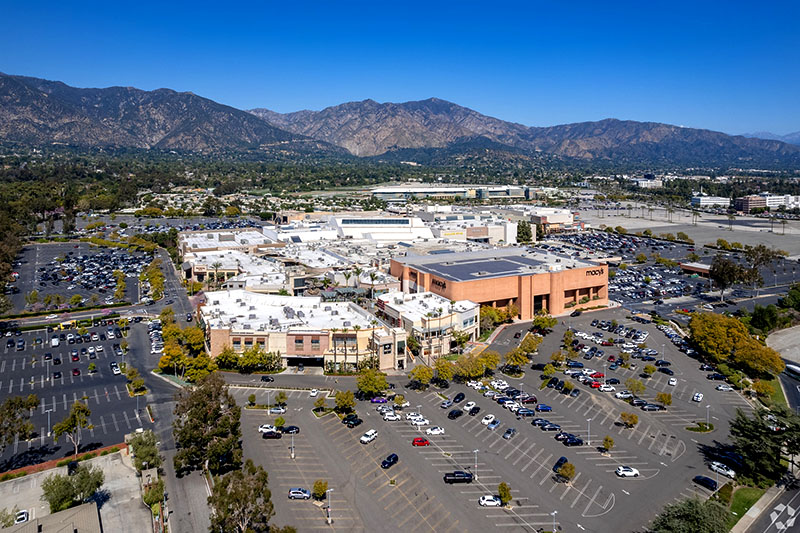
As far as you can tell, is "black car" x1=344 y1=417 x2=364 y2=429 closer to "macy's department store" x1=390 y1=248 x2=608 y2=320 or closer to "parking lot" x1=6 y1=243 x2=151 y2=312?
"macy's department store" x1=390 y1=248 x2=608 y2=320

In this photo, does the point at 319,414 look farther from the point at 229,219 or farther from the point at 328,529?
the point at 229,219

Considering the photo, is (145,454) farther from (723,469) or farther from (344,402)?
(723,469)

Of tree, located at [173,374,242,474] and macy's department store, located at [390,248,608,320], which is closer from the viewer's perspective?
tree, located at [173,374,242,474]

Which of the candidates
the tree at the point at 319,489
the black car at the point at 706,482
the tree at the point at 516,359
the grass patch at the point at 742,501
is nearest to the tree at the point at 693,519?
the grass patch at the point at 742,501

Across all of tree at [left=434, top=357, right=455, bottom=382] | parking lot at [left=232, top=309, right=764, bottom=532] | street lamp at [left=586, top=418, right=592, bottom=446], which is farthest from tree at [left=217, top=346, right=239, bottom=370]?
street lamp at [left=586, top=418, right=592, bottom=446]

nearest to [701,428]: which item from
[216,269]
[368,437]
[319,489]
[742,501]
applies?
[742,501]

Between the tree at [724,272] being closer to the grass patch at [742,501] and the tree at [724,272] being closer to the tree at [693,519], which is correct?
the grass patch at [742,501]
